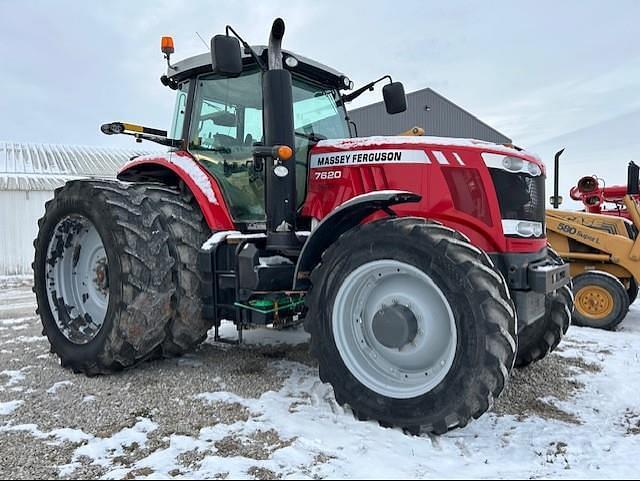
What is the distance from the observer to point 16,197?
524 inches

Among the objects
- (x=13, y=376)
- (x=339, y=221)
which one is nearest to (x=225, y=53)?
(x=339, y=221)

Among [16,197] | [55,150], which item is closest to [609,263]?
[16,197]

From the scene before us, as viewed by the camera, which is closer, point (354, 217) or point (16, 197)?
point (354, 217)

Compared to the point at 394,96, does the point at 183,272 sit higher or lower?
lower

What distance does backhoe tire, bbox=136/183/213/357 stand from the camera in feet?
12.4

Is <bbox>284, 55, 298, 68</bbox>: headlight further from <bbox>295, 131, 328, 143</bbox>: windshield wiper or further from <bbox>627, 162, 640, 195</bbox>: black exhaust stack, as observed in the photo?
<bbox>627, 162, 640, 195</bbox>: black exhaust stack

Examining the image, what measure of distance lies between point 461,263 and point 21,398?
117 inches

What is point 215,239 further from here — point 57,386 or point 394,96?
point 394,96

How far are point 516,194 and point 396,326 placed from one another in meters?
1.21

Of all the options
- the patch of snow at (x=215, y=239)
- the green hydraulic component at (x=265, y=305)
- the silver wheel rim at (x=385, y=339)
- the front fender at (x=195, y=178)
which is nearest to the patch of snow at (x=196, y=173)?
the front fender at (x=195, y=178)

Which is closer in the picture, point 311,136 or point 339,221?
point 339,221

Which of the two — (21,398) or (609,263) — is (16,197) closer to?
(21,398)

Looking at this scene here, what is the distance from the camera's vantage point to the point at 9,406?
3230 mm

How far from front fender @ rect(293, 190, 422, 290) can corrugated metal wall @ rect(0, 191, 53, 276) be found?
40.6ft
